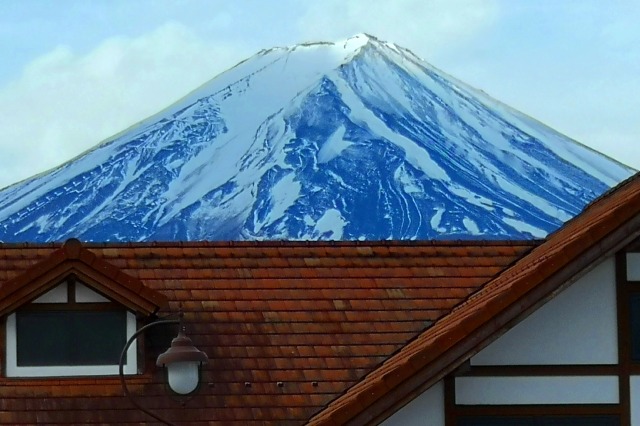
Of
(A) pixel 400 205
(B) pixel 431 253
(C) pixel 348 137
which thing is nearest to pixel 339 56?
(C) pixel 348 137

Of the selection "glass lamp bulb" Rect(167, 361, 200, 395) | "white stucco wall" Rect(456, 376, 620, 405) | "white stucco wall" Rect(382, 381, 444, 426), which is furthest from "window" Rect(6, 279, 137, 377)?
"white stucco wall" Rect(456, 376, 620, 405)

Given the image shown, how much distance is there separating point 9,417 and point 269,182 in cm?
10560

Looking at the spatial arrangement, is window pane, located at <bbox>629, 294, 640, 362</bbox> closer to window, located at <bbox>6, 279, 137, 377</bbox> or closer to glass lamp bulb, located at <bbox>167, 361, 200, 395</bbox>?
glass lamp bulb, located at <bbox>167, 361, 200, 395</bbox>

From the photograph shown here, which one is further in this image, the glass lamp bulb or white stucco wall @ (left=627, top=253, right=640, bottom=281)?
white stucco wall @ (left=627, top=253, right=640, bottom=281)

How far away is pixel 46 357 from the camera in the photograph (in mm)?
13445

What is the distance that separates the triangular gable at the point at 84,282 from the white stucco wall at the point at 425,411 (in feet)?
10.2

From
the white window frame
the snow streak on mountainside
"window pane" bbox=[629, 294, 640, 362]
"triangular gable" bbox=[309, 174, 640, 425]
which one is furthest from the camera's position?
the snow streak on mountainside

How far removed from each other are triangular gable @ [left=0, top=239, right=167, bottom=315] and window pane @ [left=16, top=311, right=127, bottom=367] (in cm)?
25

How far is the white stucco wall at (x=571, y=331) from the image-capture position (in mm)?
11039

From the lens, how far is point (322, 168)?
121938mm

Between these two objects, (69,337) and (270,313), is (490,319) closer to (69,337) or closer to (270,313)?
(270,313)

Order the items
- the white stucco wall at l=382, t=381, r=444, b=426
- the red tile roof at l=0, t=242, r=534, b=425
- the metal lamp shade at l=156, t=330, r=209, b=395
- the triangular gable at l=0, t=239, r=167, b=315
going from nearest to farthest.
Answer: the metal lamp shade at l=156, t=330, r=209, b=395, the white stucco wall at l=382, t=381, r=444, b=426, the red tile roof at l=0, t=242, r=534, b=425, the triangular gable at l=0, t=239, r=167, b=315

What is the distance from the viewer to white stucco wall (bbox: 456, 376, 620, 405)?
11.0m

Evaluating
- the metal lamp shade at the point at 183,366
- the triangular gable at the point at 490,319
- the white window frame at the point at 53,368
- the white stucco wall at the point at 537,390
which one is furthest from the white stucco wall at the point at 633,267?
the white window frame at the point at 53,368
